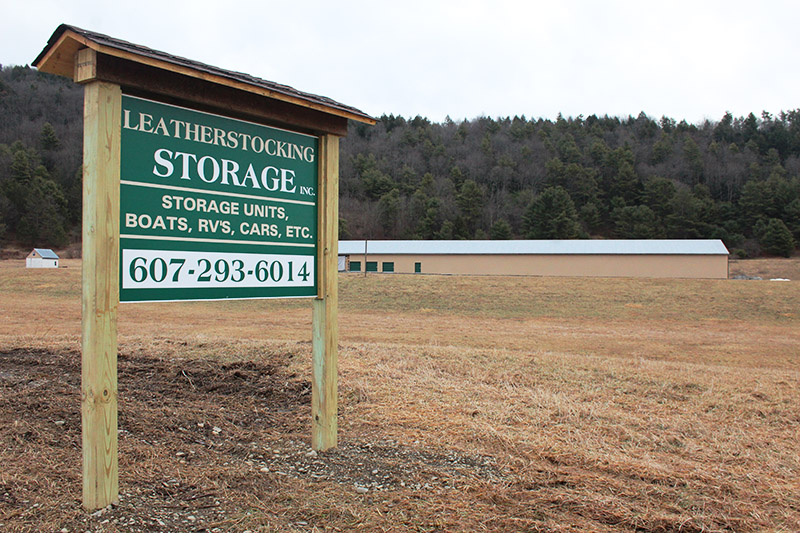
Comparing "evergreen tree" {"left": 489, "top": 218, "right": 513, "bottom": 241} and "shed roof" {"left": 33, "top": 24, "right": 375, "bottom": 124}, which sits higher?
"evergreen tree" {"left": 489, "top": 218, "right": 513, "bottom": 241}

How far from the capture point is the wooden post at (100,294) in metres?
3.44

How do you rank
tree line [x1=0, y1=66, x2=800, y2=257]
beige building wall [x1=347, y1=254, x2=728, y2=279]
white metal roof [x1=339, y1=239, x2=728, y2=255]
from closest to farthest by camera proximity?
1. beige building wall [x1=347, y1=254, x2=728, y2=279]
2. white metal roof [x1=339, y1=239, x2=728, y2=255]
3. tree line [x1=0, y1=66, x2=800, y2=257]

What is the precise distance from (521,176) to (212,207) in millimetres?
109626

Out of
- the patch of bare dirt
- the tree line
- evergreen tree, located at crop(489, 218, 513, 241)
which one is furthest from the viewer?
evergreen tree, located at crop(489, 218, 513, 241)

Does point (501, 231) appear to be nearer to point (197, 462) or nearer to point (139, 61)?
point (197, 462)

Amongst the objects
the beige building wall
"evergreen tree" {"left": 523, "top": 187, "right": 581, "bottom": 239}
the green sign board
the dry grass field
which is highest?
"evergreen tree" {"left": 523, "top": 187, "right": 581, "bottom": 239}

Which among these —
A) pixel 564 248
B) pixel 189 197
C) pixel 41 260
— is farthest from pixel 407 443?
pixel 41 260

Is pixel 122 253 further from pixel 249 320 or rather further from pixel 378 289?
pixel 378 289

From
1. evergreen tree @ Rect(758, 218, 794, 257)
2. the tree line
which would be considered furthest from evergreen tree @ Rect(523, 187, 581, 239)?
evergreen tree @ Rect(758, 218, 794, 257)

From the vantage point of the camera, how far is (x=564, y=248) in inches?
1897

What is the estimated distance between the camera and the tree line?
80750 millimetres

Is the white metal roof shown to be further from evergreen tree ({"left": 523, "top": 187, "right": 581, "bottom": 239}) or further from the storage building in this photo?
evergreen tree ({"left": 523, "top": 187, "right": 581, "bottom": 239})

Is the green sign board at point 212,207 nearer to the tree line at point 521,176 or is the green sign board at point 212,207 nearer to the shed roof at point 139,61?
the shed roof at point 139,61

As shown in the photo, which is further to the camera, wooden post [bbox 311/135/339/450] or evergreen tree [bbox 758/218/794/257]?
evergreen tree [bbox 758/218/794/257]
